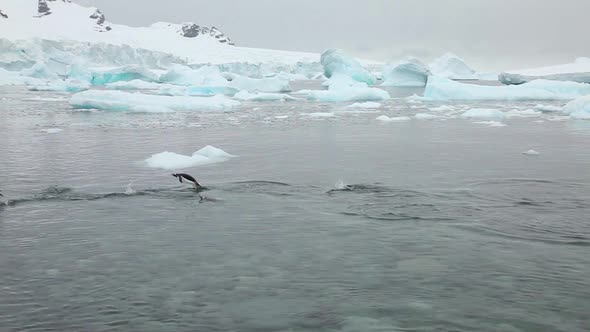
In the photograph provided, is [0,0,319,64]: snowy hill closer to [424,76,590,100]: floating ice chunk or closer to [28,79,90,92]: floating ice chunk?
[28,79,90,92]: floating ice chunk

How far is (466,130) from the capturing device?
17141 millimetres

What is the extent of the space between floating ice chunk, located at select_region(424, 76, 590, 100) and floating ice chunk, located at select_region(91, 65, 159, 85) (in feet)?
78.1

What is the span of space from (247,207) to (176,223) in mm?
1089

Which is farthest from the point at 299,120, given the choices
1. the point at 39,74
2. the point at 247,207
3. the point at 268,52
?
the point at 268,52

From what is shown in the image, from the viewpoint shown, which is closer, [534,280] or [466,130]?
[534,280]

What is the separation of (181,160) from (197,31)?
4814 inches

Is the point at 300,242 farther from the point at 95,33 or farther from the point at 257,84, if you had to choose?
the point at 95,33

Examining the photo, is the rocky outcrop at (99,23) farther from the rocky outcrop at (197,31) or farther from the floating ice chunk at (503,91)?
the floating ice chunk at (503,91)

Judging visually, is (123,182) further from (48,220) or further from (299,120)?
(299,120)

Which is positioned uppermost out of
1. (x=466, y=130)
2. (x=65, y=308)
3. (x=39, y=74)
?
(x=39, y=74)

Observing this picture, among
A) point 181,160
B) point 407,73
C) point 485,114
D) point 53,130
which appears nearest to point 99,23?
point 407,73

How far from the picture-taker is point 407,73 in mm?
47688

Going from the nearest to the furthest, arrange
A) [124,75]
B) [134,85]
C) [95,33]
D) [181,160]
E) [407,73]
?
[181,160] < [134,85] < [124,75] < [407,73] < [95,33]

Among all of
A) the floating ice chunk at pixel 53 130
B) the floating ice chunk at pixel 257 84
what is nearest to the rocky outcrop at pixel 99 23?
the floating ice chunk at pixel 257 84
